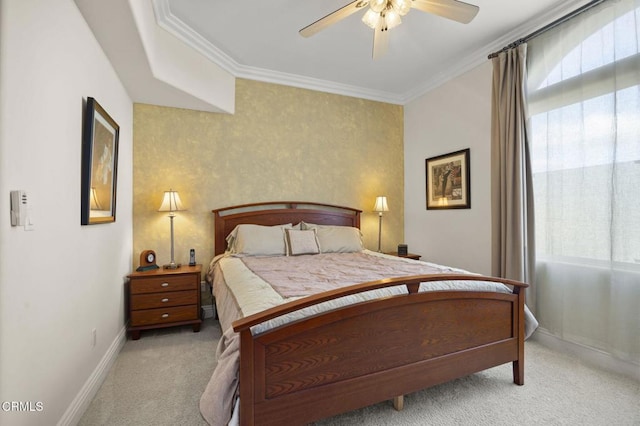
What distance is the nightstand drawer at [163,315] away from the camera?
108 inches

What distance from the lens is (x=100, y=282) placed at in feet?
6.99

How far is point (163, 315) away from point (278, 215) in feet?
5.32

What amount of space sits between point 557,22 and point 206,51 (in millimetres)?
3292

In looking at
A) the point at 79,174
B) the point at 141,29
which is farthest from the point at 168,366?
the point at 141,29

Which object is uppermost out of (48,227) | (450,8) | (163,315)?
(450,8)

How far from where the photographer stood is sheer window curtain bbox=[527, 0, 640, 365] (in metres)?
2.08

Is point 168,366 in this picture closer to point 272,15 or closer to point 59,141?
point 59,141

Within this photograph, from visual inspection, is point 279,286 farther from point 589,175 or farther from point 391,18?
point 589,175

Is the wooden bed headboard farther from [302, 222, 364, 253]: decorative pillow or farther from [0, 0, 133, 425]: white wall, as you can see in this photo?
[0, 0, 133, 425]: white wall

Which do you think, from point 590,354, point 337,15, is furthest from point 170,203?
point 590,354

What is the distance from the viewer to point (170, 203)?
3.05m

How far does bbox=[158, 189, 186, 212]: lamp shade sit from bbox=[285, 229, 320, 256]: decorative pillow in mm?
1195

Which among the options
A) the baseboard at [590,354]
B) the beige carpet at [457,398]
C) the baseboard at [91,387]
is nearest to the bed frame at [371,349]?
the beige carpet at [457,398]
